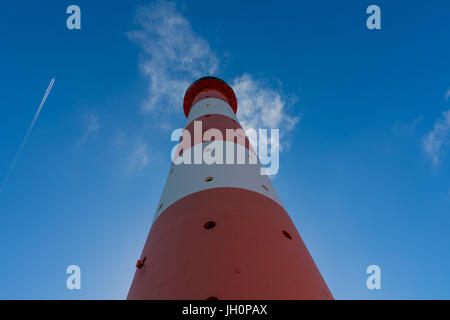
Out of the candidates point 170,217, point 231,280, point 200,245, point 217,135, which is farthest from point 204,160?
point 231,280

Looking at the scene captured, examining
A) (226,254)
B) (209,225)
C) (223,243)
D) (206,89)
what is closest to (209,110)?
(206,89)

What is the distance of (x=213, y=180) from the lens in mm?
6070

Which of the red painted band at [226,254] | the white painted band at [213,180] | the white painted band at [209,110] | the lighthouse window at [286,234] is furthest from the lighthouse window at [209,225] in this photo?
the white painted band at [209,110]

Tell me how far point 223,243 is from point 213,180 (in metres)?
1.84

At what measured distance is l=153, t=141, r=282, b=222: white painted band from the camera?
5.99 m

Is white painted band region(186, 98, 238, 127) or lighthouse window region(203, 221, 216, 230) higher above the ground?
white painted band region(186, 98, 238, 127)

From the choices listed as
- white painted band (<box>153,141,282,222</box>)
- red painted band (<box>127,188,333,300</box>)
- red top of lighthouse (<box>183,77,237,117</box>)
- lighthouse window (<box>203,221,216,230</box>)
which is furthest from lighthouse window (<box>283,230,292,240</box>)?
red top of lighthouse (<box>183,77,237,117</box>)

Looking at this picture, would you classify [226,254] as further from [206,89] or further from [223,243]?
[206,89]

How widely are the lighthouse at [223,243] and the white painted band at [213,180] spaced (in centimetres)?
2

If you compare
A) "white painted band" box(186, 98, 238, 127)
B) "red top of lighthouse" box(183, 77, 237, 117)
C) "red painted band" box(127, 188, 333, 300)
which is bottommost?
"red painted band" box(127, 188, 333, 300)

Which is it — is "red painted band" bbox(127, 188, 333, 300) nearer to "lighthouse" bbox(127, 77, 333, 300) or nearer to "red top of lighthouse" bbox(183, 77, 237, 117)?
"lighthouse" bbox(127, 77, 333, 300)

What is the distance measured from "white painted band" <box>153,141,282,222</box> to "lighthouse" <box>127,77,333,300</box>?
2cm

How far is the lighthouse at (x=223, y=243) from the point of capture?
3.89 m

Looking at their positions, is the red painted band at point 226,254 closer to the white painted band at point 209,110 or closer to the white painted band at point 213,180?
the white painted band at point 213,180
